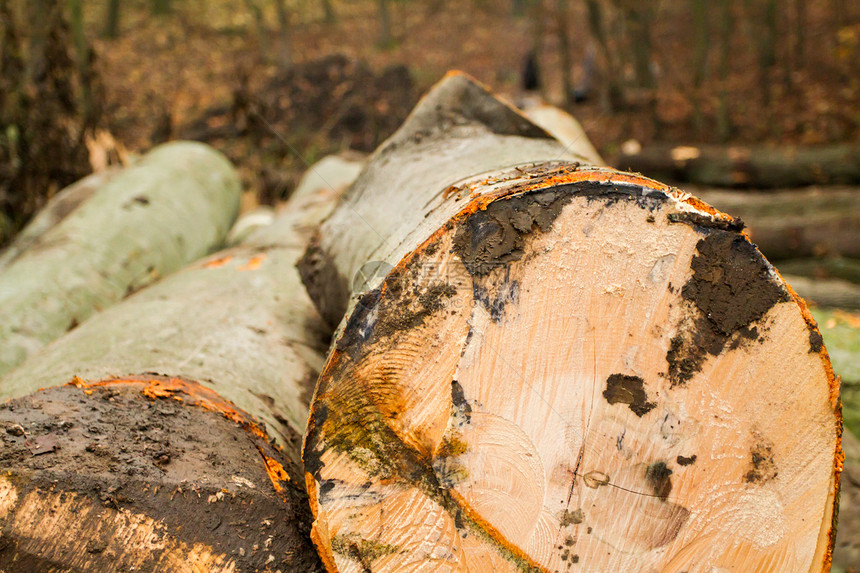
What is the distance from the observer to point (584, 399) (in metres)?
1.26

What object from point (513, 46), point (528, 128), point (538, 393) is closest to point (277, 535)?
point (538, 393)

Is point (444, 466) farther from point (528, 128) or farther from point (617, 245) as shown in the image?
point (528, 128)

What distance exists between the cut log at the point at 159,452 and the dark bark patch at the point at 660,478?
2.63ft

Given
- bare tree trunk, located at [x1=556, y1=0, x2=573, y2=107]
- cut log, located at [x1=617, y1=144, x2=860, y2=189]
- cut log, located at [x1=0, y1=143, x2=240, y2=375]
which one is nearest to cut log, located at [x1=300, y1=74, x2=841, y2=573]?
cut log, located at [x1=0, y1=143, x2=240, y2=375]

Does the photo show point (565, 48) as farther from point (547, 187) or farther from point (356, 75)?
point (547, 187)

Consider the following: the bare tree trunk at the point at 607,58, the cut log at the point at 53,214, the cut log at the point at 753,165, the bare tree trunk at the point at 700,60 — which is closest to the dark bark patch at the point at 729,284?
the cut log at the point at 53,214

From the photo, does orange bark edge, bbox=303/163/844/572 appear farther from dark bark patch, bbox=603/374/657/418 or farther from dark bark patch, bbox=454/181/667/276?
dark bark patch, bbox=603/374/657/418

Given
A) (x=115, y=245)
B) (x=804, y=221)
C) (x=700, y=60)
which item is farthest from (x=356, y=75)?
(x=115, y=245)

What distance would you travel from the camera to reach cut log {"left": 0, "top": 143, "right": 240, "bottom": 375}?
289 centimetres

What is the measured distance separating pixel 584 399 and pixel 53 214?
160 inches

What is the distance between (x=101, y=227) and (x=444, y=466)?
2999 millimetres

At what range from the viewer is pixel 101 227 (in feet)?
11.4

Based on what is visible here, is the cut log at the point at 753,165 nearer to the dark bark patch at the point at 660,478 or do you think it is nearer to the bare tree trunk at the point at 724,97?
the bare tree trunk at the point at 724,97

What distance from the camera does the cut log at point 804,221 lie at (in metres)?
5.34
